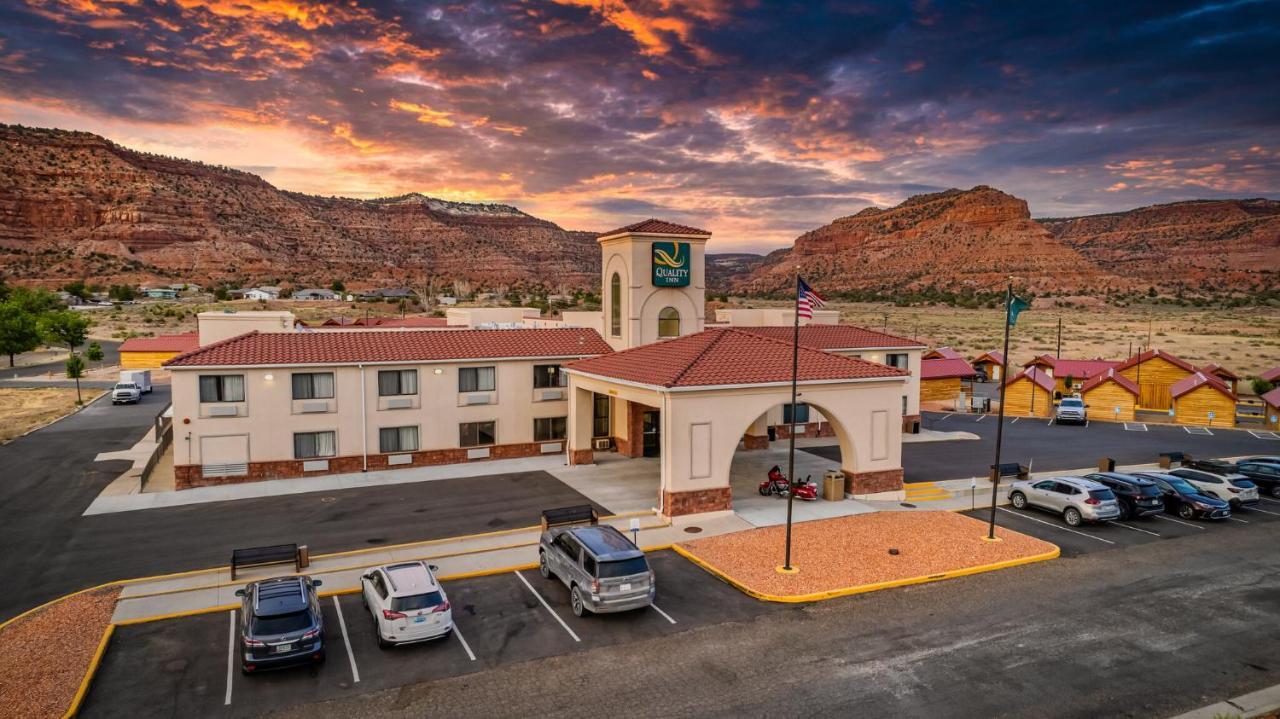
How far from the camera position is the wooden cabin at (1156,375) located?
4803 cm

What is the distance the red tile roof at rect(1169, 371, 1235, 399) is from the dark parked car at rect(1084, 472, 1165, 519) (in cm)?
2690

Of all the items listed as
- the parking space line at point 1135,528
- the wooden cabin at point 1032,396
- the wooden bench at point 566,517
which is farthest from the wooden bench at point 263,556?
the wooden cabin at point 1032,396

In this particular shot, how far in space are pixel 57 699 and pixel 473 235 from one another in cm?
17150

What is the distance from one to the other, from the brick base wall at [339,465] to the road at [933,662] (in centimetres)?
1780

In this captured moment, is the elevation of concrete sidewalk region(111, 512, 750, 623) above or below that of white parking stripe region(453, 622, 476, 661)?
below

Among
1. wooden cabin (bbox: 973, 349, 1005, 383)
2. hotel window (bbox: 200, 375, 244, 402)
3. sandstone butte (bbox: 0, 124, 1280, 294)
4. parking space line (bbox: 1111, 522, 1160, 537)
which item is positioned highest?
sandstone butte (bbox: 0, 124, 1280, 294)

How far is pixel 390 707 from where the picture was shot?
488 inches

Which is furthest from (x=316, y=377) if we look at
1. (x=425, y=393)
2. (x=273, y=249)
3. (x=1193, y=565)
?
(x=273, y=249)

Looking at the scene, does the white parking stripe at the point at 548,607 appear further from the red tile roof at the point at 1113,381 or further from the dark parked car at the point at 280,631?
the red tile roof at the point at 1113,381

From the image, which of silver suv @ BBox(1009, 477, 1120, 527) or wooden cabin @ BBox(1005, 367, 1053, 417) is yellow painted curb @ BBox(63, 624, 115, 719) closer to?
silver suv @ BBox(1009, 477, 1120, 527)

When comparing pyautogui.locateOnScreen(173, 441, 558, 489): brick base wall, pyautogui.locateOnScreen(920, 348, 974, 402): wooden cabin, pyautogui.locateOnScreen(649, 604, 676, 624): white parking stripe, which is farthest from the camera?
pyautogui.locateOnScreen(920, 348, 974, 402): wooden cabin

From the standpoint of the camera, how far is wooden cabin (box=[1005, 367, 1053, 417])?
49.6m

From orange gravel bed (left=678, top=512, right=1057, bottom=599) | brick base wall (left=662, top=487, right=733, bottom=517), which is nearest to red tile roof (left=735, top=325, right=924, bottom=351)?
brick base wall (left=662, top=487, right=733, bottom=517)

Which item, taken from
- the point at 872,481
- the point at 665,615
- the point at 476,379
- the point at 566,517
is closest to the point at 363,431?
the point at 476,379
